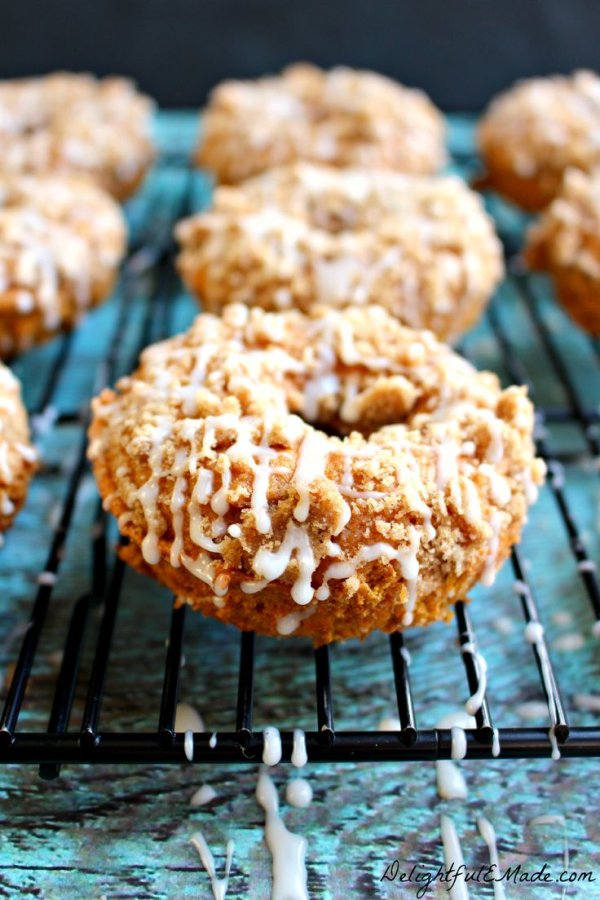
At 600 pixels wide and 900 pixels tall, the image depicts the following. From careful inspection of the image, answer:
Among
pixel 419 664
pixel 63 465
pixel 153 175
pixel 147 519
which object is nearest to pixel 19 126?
pixel 153 175

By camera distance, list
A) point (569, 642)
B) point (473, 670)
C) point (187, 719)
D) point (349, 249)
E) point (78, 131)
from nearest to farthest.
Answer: point (473, 670) → point (187, 719) → point (569, 642) → point (349, 249) → point (78, 131)

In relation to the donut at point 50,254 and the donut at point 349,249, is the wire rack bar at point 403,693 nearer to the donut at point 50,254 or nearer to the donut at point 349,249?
the donut at point 349,249

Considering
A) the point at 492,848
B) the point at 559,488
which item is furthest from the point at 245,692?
the point at 559,488

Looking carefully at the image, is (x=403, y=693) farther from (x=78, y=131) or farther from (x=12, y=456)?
(x=78, y=131)

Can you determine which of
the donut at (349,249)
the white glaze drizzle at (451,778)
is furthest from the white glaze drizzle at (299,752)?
the donut at (349,249)

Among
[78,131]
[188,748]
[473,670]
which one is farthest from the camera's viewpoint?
[78,131]

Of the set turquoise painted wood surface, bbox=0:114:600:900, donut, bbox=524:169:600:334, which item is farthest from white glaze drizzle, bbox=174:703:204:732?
donut, bbox=524:169:600:334

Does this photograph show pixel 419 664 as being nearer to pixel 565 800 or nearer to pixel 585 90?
pixel 565 800
